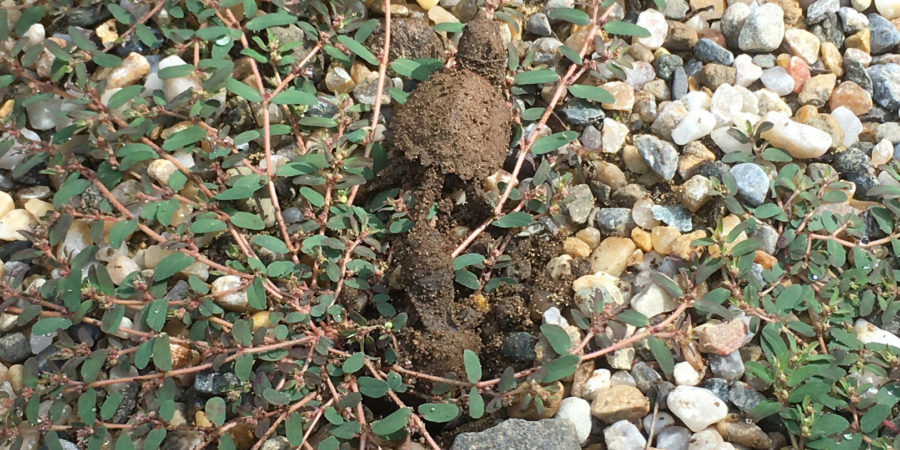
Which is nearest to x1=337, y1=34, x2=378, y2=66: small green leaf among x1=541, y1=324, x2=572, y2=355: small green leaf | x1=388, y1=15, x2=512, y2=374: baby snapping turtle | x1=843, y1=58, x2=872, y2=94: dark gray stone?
x1=388, y1=15, x2=512, y2=374: baby snapping turtle

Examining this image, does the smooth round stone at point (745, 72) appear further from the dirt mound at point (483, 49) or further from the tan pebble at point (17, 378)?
the tan pebble at point (17, 378)

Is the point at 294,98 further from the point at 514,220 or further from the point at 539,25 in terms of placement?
the point at 539,25

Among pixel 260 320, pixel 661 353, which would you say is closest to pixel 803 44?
pixel 661 353

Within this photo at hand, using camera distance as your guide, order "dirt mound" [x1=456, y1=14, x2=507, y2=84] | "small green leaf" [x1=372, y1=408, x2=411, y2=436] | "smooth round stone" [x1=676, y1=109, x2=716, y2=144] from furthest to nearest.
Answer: "smooth round stone" [x1=676, y1=109, x2=716, y2=144], "dirt mound" [x1=456, y1=14, x2=507, y2=84], "small green leaf" [x1=372, y1=408, x2=411, y2=436]

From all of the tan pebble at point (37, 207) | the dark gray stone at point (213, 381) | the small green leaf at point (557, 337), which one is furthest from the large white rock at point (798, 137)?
the tan pebble at point (37, 207)

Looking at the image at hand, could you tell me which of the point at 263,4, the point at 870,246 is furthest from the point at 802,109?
the point at 263,4

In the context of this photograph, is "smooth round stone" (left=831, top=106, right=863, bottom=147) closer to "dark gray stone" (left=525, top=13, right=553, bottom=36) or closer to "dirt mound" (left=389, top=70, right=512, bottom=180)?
"dark gray stone" (left=525, top=13, right=553, bottom=36)

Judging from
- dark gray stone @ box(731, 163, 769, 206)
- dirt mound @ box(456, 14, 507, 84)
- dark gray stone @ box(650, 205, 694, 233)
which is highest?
dirt mound @ box(456, 14, 507, 84)
